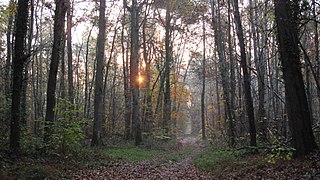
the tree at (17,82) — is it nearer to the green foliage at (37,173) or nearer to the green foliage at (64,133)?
the green foliage at (64,133)

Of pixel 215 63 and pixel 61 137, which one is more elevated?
pixel 215 63

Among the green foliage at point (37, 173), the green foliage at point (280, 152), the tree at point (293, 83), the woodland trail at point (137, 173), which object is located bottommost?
the woodland trail at point (137, 173)

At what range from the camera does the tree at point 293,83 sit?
26.3 ft

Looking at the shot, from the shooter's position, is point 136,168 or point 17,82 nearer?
point 17,82

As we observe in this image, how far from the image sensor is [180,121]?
40688 mm

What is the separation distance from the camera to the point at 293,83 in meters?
8.23

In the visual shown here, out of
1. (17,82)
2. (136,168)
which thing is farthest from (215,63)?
(17,82)

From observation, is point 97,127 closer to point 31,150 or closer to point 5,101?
point 5,101

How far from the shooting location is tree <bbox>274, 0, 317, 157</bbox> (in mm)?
8008

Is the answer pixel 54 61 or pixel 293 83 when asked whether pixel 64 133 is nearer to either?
pixel 54 61

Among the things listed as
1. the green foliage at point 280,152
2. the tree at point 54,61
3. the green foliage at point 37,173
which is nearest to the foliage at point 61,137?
the tree at point 54,61

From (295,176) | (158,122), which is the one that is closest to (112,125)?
(158,122)

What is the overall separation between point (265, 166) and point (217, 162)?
11.4ft

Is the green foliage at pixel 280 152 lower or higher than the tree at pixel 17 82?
lower
